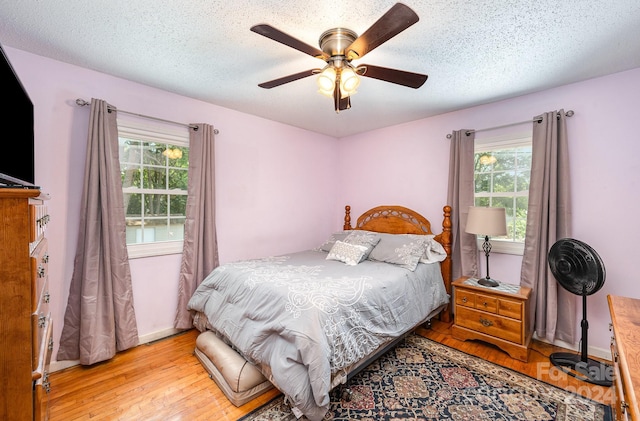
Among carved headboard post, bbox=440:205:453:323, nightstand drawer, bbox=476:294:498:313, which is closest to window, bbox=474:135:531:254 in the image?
carved headboard post, bbox=440:205:453:323

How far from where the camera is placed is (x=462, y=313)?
107 inches

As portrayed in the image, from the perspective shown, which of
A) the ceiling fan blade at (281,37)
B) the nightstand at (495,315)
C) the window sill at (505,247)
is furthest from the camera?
the window sill at (505,247)

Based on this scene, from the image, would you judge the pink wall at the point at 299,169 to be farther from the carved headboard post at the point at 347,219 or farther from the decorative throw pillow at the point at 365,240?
the decorative throw pillow at the point at 365,240

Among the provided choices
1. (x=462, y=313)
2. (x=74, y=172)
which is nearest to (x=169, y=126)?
(x=74, y=172)

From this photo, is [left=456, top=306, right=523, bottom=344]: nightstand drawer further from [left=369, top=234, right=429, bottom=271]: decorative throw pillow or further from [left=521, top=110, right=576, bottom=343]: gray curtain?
[left=369, top=234, right=429, bottom=271]: decorative throw pillow

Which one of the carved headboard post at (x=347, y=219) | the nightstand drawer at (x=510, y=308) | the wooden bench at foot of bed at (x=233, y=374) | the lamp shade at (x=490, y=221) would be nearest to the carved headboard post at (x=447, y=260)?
the lamp shade at (x=490, y=221)

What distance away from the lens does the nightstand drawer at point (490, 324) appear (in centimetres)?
238

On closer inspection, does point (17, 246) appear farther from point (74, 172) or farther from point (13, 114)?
point (74, 172)

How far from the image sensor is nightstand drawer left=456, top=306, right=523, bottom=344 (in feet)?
7.81

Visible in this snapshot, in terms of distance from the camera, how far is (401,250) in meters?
2.97

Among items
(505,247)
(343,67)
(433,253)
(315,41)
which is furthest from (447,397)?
(315,41)

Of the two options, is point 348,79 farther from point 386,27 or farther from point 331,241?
point 331,241

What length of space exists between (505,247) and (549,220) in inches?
20.1

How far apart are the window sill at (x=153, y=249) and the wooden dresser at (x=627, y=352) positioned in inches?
126
